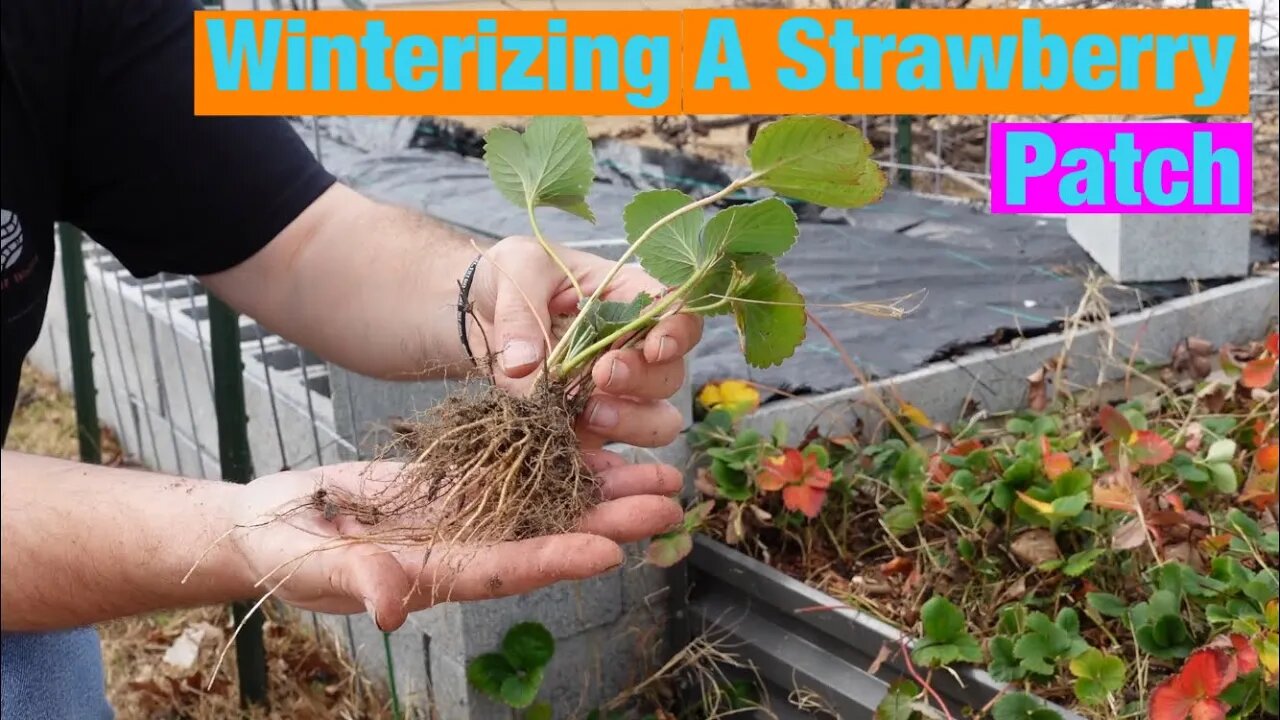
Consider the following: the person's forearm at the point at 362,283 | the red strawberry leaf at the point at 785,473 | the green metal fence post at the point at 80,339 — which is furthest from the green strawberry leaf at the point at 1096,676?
the green metal fence post at the point at 80,339

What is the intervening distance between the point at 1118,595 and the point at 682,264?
2.61ft

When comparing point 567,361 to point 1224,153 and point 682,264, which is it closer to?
point 682,264

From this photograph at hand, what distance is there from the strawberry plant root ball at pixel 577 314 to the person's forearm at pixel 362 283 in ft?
0.48

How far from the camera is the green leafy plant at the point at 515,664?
1.58 metres

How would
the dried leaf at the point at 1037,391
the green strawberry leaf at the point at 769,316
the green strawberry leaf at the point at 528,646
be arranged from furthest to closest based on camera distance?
1. the dried leaf at the point at 1037,391
2. the green strawberry leaf at the point at 528,646
3. the green strawberry leaf at the point at 769,316

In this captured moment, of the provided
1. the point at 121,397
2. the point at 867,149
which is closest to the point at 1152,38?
the point at 867,149

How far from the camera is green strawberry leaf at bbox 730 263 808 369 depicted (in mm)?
1062

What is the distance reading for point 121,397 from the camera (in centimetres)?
314

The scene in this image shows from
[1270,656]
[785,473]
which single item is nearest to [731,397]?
[785,473]

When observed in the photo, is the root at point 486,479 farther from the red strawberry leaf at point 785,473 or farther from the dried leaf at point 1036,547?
the dried leaf at point 1036,547

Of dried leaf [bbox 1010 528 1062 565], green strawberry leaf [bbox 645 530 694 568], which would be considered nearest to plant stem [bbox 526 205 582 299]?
green strawberry leaf [bbox 645 530 694 568]

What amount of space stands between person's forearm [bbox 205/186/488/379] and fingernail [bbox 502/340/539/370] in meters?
0.21

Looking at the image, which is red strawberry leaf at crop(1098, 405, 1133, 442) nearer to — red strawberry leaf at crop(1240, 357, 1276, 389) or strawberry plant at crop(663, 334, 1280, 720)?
strawberry plant at crop(663, 334, 1280, 720)

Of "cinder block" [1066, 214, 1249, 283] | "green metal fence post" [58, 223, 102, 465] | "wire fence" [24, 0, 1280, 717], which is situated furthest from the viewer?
"cinder block" [1066, 214, 1249, 283]
